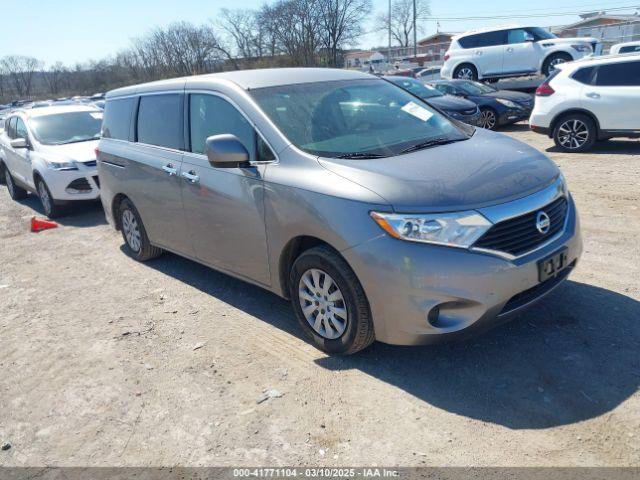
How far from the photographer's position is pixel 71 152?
852 cm

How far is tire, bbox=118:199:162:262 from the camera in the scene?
5.67 m

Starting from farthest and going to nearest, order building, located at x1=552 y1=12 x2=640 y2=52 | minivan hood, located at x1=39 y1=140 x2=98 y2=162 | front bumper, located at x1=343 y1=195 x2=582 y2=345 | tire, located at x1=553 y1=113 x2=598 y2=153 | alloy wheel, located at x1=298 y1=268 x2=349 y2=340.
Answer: building, located at x1=552 y1=12 x2=640 y2=52, tire, located at x1=553 y1=113 x2=598 y2=153, minivan hood, located at x1=39 y1=140 x2=98 y2=162, alloy wheel, located at x1=298 y1=268 x2=349 y2=340, front bumper, located at x1=343 y1=195 x2=582 y2=345

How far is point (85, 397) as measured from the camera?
353cm

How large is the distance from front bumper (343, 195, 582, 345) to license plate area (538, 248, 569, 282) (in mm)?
37

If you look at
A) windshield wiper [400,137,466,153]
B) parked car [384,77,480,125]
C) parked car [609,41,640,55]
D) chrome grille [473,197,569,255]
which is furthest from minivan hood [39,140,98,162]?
parked car [609,41,640,55]

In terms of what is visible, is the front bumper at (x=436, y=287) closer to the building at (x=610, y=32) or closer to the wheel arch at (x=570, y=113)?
the wheel arch at (x=570, y=113)

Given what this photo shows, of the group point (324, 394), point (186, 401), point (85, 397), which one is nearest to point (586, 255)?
point (324, 394)

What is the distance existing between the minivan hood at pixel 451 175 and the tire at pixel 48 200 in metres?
6.45

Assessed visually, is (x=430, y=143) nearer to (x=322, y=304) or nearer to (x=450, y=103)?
(x=322, y=304)

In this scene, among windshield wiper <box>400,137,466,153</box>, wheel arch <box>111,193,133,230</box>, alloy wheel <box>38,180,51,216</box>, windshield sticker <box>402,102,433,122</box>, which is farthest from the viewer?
alloy wheel <box>38,180,51,216</box>

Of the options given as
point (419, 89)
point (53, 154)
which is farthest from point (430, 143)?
point (419, 89)

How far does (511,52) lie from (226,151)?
17.0m

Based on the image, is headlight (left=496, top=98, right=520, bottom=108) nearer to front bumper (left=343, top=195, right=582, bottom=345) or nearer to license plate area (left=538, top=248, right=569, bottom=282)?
license plate area (left=538, top=248, right=569, bottom=282)

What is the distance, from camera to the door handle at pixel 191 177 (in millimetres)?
4367
